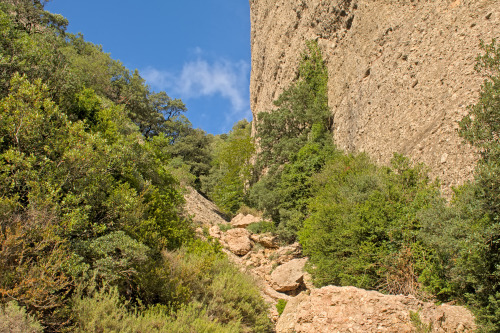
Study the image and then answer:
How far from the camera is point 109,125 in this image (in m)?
11.1

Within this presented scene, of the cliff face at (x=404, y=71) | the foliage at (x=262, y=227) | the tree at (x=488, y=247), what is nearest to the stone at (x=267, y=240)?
the foliage at (x=262, y=227)

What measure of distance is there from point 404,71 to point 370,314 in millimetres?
Result: 11084

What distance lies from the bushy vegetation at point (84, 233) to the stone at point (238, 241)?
648 cm

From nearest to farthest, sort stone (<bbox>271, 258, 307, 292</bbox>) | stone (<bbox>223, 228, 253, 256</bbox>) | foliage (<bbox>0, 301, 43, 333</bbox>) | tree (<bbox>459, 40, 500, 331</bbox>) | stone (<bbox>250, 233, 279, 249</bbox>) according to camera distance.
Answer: foliage (<bbox>0, 301, 43, 333</bbox>) < tree (<bbox>459, 40, 500, 331</bbox>) < stone (<bbox>271, 258, 307, 292</bbox>) < stone (<bbox>223, 228, 253, 256</bbox>) < stone (<bbox>250, 233, 279, 249</bbox>)

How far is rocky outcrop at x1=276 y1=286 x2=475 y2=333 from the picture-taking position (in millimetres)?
6359

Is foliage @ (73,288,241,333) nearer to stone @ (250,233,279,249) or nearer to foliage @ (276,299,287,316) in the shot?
foliage @ (276,299,287,316)

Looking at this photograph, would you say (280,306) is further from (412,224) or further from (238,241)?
(238,241)

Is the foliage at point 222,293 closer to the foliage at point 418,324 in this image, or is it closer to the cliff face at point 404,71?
the foliage at point 418,324

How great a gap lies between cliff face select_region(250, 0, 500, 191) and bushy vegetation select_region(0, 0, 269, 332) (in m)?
8.15

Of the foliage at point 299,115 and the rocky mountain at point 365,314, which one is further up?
the foliage at point 299,115

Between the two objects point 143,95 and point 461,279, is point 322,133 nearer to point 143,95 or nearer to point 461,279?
point 461,279

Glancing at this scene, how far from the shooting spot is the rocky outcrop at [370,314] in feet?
20.9

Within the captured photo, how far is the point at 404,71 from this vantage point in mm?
13961

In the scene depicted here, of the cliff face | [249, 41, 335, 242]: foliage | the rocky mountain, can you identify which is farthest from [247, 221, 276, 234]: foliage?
the rocky mountain
